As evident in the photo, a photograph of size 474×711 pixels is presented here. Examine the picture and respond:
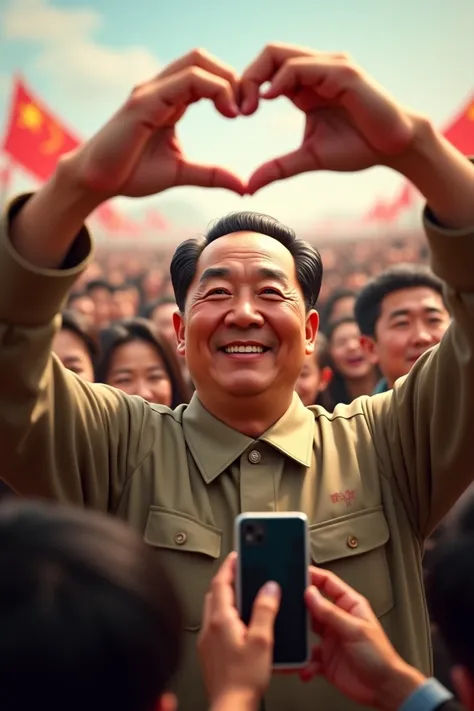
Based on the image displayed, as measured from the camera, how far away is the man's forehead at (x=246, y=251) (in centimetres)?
234

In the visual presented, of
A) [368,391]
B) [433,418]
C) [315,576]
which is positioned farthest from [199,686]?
[368,391]

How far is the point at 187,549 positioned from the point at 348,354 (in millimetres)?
3099

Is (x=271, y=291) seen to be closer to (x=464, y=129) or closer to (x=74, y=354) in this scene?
(x=74, y=354)

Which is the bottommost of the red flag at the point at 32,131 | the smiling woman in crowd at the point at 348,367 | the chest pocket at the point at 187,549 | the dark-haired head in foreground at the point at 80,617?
the red flag at the point at 32,131

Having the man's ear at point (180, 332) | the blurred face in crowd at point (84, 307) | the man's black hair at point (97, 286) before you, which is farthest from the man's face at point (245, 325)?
the man's black hair at point (97, 286)

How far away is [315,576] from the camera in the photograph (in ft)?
5.78

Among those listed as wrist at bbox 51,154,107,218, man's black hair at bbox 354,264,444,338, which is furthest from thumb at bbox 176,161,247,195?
man's black hair at bbox 354,264,444,338

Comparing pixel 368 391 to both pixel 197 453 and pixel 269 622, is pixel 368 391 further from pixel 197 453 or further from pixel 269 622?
pixel 269 622

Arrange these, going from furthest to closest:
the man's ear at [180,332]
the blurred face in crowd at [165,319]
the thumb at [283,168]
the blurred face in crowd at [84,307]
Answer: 1. the blurred face in crowd at [84,307]
2. the blurred face in crowd at [165,319]
3. the man's ear at [180,332]
4. the thumb at [283,168]

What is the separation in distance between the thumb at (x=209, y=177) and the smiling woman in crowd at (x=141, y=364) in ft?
6.74

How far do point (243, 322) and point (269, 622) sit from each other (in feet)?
2.90

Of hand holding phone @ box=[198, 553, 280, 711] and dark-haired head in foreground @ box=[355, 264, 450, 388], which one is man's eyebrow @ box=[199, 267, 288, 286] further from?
dark-haired head in foreground @ box=[355, 264, 450, 388]

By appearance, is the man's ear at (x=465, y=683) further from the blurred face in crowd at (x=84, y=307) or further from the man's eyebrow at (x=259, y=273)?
the blurred face in crowd at (x=84, y=307)

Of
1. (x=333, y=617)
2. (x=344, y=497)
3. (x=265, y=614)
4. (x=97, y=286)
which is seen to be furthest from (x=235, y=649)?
(x=97, y=286)
